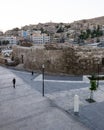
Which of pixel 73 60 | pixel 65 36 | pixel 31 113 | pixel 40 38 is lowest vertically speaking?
pixel 31 113

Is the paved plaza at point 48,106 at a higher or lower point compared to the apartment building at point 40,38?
lower

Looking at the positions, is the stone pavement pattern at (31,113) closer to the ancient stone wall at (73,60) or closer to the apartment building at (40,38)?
the ancient stone wall at (73,60)

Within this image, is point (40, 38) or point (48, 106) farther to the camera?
point (40, 38)

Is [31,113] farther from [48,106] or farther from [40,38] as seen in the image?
[40,38]

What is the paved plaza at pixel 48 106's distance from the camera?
1112cm

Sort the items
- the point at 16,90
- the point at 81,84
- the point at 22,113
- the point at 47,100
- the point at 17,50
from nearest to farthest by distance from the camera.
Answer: the point at 22,113, the point at 47,100, the point at 16,90, the point at 81,84, the point at 17,50

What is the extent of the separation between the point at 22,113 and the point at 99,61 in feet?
44.4

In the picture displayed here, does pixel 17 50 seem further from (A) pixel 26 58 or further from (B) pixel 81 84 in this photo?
(B) pixel 81 84

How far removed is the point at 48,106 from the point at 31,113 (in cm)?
153

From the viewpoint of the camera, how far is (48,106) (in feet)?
45.1

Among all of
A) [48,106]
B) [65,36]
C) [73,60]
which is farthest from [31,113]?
[65,36]

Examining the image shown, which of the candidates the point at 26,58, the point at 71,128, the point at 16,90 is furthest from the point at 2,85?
the point at 71,128

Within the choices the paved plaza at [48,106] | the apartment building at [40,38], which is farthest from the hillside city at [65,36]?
the paved plaza at [48,106]

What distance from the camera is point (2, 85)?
19688 millimetres
